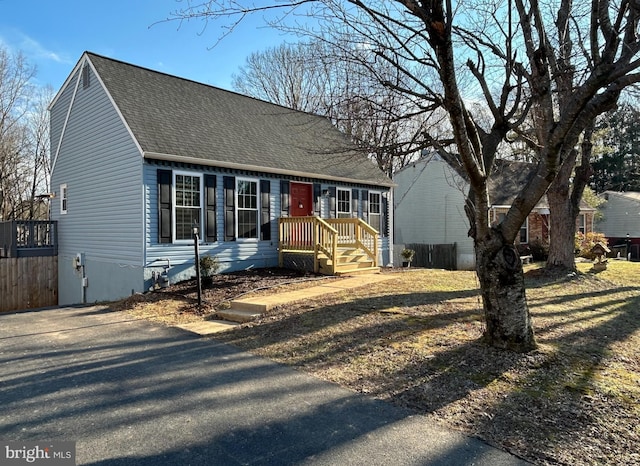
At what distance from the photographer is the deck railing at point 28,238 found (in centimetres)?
1332

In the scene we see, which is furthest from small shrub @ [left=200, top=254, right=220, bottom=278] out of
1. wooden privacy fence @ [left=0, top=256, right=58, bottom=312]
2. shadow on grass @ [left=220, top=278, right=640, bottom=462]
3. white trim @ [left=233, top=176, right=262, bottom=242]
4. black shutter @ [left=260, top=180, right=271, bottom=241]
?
wooden privacy fence @ [left=0, top=256, right=58, bottom=312]

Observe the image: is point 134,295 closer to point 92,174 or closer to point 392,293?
point 92,174

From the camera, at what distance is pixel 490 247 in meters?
5.01

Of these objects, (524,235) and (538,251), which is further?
(524,235)

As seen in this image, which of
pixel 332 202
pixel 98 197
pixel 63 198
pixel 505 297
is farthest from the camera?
pixel 332 202

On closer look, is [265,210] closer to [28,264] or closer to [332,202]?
[332,202]

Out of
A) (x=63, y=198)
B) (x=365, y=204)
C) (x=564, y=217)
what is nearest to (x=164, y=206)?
(x=63, y=198)

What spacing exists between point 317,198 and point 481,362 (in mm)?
10007

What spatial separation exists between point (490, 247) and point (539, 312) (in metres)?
2.95

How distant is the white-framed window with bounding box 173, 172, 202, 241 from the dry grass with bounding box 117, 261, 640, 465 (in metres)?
4.74

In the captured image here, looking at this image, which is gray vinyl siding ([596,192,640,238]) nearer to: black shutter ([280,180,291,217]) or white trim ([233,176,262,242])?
black shutter ([280,180,291,217])

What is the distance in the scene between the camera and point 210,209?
444 inches

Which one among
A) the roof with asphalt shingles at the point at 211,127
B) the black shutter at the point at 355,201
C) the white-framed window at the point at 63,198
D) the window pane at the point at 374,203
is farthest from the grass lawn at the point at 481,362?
the white-framed window at the point at 63,198

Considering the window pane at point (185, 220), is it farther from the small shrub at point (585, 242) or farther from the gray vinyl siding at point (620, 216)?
the gray vinyl siding at point (620, 216)
